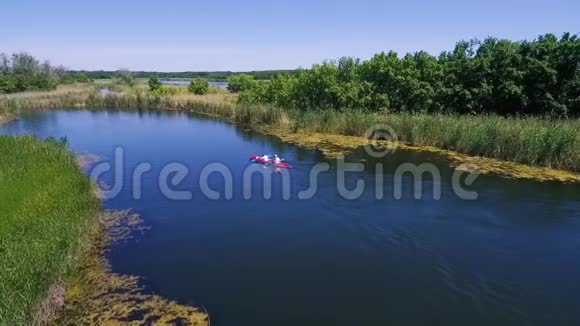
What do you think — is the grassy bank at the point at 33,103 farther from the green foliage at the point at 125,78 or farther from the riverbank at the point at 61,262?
the green foliage at the point at 125,78

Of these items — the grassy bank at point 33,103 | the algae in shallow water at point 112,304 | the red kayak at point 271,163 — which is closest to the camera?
the algae in shallow water at point 112,304

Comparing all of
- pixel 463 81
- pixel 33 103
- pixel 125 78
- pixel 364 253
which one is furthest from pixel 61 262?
pixel 125 78

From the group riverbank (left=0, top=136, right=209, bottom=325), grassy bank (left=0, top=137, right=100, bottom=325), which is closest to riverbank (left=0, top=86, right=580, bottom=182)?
grassy bank (left=0, top=137, right=100, bottom=325)

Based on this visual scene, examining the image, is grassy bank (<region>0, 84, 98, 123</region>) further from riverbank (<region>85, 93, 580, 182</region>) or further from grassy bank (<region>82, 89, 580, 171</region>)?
riverbank (<region>85, 93, 580, 182</region>)

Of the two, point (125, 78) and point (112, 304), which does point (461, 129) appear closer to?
point (112, 304)

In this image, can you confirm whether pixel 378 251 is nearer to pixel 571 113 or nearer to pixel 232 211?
pixel 232 211

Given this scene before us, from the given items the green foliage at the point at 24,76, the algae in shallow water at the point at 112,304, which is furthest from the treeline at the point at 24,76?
the algae in shallow water at the point at 112,304
